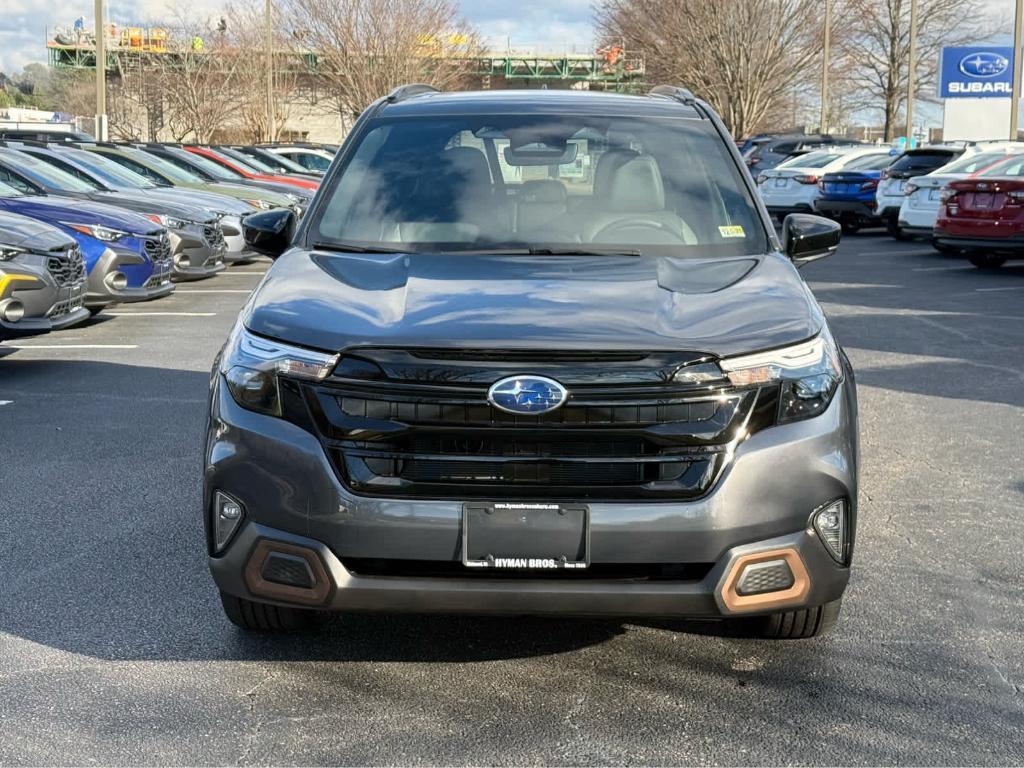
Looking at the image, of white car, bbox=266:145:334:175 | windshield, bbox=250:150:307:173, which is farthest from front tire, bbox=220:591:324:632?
white car, bbox=266:145:334:175

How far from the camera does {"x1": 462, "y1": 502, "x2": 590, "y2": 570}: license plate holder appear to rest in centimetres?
354

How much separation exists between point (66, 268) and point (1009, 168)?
12.2 metres

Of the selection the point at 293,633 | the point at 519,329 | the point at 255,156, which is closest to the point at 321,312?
the point at 519,329

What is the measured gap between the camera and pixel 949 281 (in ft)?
53.5

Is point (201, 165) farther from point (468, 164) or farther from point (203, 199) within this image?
point (468, 164)

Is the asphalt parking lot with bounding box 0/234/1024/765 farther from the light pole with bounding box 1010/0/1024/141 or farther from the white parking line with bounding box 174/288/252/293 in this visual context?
the light pole with bounding box 1010/0/1024/141

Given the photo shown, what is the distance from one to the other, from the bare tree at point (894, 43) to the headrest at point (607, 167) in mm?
53251

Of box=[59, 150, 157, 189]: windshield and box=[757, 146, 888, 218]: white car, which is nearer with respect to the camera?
box=[59, 150, 157, 189]: windshield

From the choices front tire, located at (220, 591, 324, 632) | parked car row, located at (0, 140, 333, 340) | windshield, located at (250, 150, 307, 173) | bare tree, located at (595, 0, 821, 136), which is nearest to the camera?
front tire, located at (220, 591, 324, 632)

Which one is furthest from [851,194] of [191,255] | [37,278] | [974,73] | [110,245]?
[974,73]

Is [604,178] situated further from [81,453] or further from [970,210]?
[970,210]

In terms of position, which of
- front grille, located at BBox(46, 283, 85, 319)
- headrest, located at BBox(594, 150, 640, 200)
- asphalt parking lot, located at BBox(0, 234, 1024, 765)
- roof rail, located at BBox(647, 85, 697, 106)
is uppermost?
roof rail, located at BBox(647, 85, 697, 106)

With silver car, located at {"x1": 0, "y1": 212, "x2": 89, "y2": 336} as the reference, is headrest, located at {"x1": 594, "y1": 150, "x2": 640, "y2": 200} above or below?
above

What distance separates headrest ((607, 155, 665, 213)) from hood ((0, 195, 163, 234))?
8605mm
